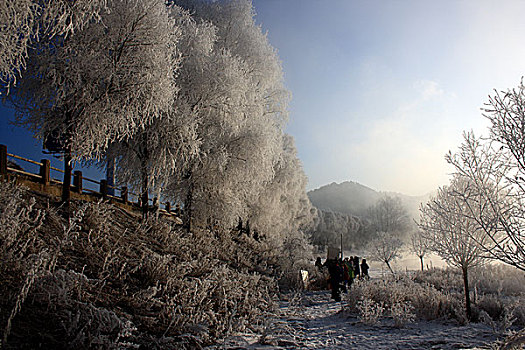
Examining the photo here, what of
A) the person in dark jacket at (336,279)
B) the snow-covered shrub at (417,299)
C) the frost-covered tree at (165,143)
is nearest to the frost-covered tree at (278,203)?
the person in dark jacket at (336,279)

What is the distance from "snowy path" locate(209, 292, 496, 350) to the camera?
15.8ft

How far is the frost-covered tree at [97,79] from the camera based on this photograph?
7.58 metres

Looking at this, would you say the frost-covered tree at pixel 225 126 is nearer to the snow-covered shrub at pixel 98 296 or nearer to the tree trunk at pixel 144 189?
the tree trunk at pixel 144 189

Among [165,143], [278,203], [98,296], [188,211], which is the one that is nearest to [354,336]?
[98,296]

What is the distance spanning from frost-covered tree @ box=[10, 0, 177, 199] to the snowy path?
233 inches

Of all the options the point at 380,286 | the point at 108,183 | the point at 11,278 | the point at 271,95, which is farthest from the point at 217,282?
the point at 271,95

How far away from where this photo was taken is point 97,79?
773cm

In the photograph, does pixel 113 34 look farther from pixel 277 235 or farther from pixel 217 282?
pixel 277 235

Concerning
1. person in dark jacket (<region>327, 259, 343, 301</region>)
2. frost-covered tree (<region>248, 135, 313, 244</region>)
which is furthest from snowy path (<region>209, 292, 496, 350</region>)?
frost-covered tree (<region>248, 135, 313, 244</region>)

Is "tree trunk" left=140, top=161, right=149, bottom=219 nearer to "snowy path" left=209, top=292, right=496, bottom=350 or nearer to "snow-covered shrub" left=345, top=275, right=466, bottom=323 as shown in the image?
"snowy path" left=209, top=292, right=496, bottom=350

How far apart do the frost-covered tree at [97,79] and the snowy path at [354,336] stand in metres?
5.93

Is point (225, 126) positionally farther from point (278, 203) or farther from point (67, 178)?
point (278, 203)

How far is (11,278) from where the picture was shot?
3732mm

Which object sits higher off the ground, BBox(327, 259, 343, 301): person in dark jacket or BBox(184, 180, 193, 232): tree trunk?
BBox(184, 180, 193, 232): tree trunk
